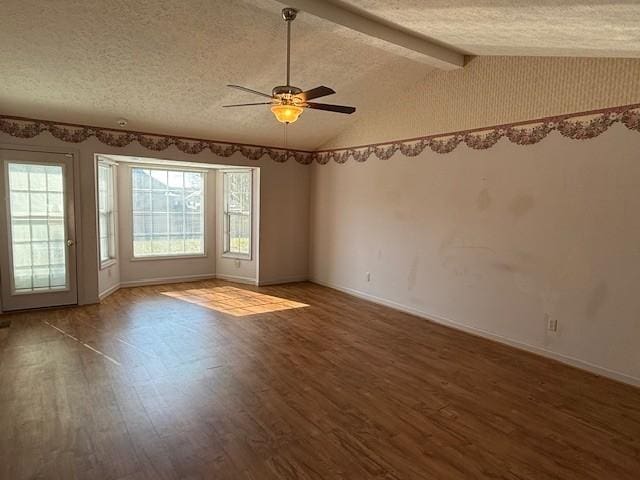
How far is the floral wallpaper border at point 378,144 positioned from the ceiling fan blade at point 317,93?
7.79 ft

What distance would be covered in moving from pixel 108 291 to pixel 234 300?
203 centimetres

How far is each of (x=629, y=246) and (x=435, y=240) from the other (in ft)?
6.83

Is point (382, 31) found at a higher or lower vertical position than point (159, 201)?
higher

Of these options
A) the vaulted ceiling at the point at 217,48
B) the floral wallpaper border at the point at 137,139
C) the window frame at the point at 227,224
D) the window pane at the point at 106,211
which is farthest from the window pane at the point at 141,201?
the vaulted ceiling at the point at 217,48

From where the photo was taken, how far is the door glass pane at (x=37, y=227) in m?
5.00

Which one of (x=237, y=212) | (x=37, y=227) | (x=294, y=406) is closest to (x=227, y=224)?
(x=237, y=212)

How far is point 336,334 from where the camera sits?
14.9 feet

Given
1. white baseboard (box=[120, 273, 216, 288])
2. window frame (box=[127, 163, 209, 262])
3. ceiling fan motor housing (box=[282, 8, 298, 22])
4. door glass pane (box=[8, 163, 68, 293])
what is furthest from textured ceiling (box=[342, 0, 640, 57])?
white baseboard (box=[120, 273, 216, 288])

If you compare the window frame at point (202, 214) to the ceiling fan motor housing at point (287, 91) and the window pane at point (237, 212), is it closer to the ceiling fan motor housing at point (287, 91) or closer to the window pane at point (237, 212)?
the window pane at point (237, 212)

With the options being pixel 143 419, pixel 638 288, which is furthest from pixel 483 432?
pixel 143 419

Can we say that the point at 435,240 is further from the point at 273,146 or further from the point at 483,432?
the point at 273,146

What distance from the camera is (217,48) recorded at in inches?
156

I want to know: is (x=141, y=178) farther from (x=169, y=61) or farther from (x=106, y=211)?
(x=169, y=61)

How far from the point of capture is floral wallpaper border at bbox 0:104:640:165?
3571 millimetres
